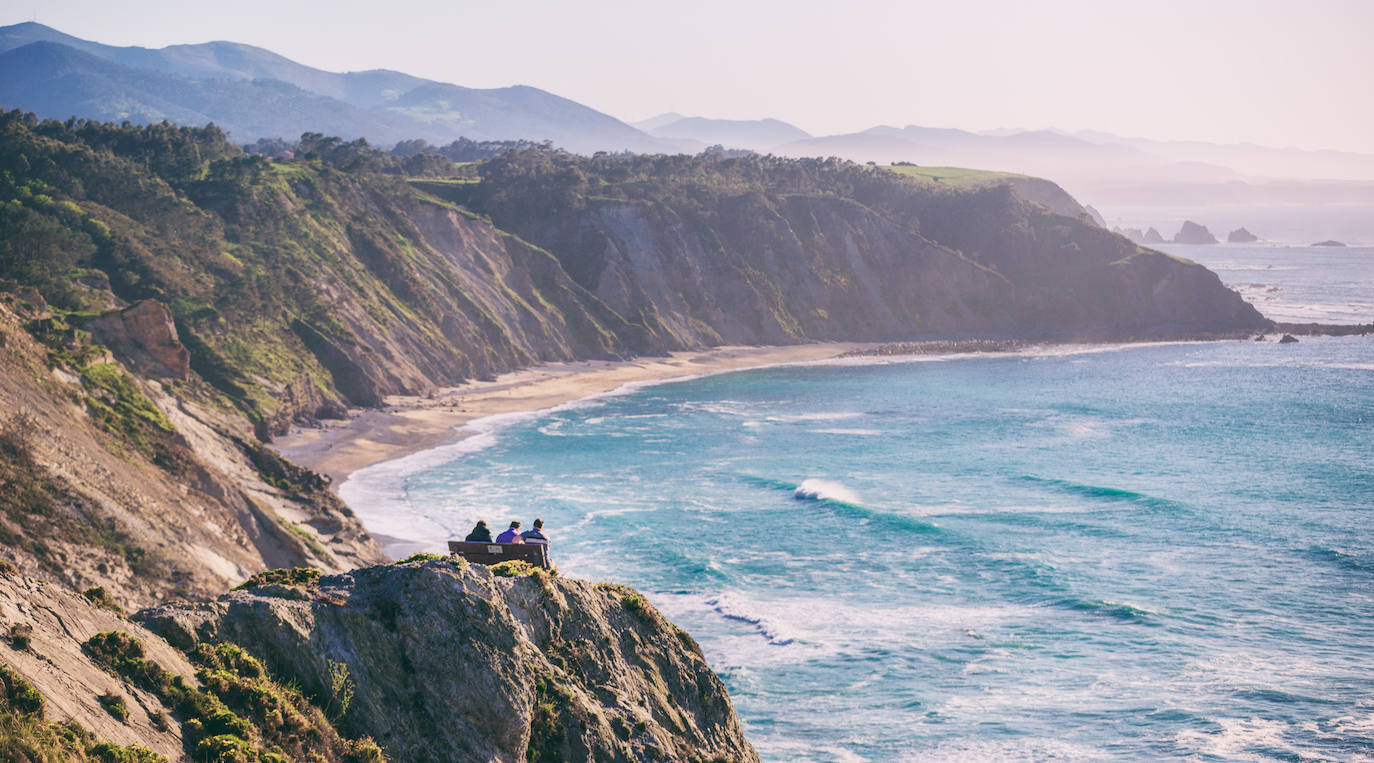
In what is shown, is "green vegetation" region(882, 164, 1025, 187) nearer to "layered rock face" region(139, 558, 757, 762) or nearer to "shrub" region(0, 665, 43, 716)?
"layered rock face" region(139, 558, 757, 762)

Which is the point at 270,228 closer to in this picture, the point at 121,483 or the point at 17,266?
the point at 17,266

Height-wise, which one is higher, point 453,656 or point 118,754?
point 118,754

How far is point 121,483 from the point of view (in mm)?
34250

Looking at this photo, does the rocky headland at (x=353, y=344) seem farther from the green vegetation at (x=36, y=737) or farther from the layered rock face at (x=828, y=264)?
the layered rock face at (x=828, y=264)

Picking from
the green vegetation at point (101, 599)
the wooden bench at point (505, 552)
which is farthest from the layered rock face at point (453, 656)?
the wooden bench at point (505, 552)

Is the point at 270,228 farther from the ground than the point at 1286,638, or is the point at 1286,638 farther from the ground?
the point at 270,228

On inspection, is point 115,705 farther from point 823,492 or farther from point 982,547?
point 823,492

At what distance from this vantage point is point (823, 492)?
5850 cm

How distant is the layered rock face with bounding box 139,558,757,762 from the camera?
14258mm

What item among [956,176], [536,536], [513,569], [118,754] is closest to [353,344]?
[536,536]

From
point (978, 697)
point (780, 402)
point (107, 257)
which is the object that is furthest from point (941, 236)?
point (978, 697)

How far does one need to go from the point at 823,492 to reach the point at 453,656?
44863 mm

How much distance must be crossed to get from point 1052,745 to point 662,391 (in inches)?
2721

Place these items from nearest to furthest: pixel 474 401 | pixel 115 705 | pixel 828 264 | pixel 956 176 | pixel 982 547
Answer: pixel 115 705 < pixel 982 547 < pixel 474 401 < pixel 828 264 < pixel 956 176
